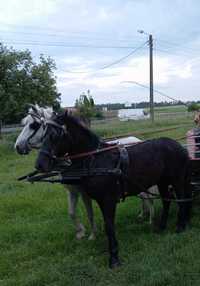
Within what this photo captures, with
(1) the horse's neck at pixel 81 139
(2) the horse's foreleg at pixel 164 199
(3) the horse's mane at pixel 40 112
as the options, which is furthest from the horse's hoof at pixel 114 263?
(3) the horse's mane at pixel 40 112

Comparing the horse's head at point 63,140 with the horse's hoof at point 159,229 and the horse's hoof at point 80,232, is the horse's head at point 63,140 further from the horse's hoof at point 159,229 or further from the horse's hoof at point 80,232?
the horse's hoof at point 159,229

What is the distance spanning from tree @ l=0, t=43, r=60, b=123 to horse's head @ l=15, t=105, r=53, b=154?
2523cm

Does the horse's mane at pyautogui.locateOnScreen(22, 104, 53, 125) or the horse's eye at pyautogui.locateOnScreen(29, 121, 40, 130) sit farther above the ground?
the horse's mane at pyautogui.locateOnScreen(22, 104, 53, 125)

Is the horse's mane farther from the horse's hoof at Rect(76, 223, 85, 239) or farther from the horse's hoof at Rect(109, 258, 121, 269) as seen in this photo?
the horse's hoof at Rect(109, 258, 121, 269)

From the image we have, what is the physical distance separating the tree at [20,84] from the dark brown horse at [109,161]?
993 inches

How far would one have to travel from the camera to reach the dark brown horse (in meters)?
6.46

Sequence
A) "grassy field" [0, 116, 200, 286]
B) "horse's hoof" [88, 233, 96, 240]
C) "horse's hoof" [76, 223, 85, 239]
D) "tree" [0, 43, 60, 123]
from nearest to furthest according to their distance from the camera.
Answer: "grassy field" [0, 116, 200, 286], "horse's hoof" [88, 233, 96, 240], "horse's hoof" [76, 223, 85, 239], "tree" [0, 43, 60, 123]

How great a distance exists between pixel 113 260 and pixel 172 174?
1947 millimetres

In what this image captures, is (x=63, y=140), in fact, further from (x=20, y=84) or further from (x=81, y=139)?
(x=20, y=84)

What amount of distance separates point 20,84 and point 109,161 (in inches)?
1073

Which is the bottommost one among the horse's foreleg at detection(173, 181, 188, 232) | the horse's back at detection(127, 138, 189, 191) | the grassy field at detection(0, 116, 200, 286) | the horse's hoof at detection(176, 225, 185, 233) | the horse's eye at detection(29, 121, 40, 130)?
the grassy field at detection(0, 116, 200, 286)

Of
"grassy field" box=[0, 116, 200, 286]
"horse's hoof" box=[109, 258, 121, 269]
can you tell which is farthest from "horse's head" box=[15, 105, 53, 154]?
"horse's hoof" box=[109, 258, 121, 269]

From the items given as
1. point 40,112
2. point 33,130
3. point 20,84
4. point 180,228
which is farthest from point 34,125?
point 20,84

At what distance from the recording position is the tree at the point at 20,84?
32.6m
